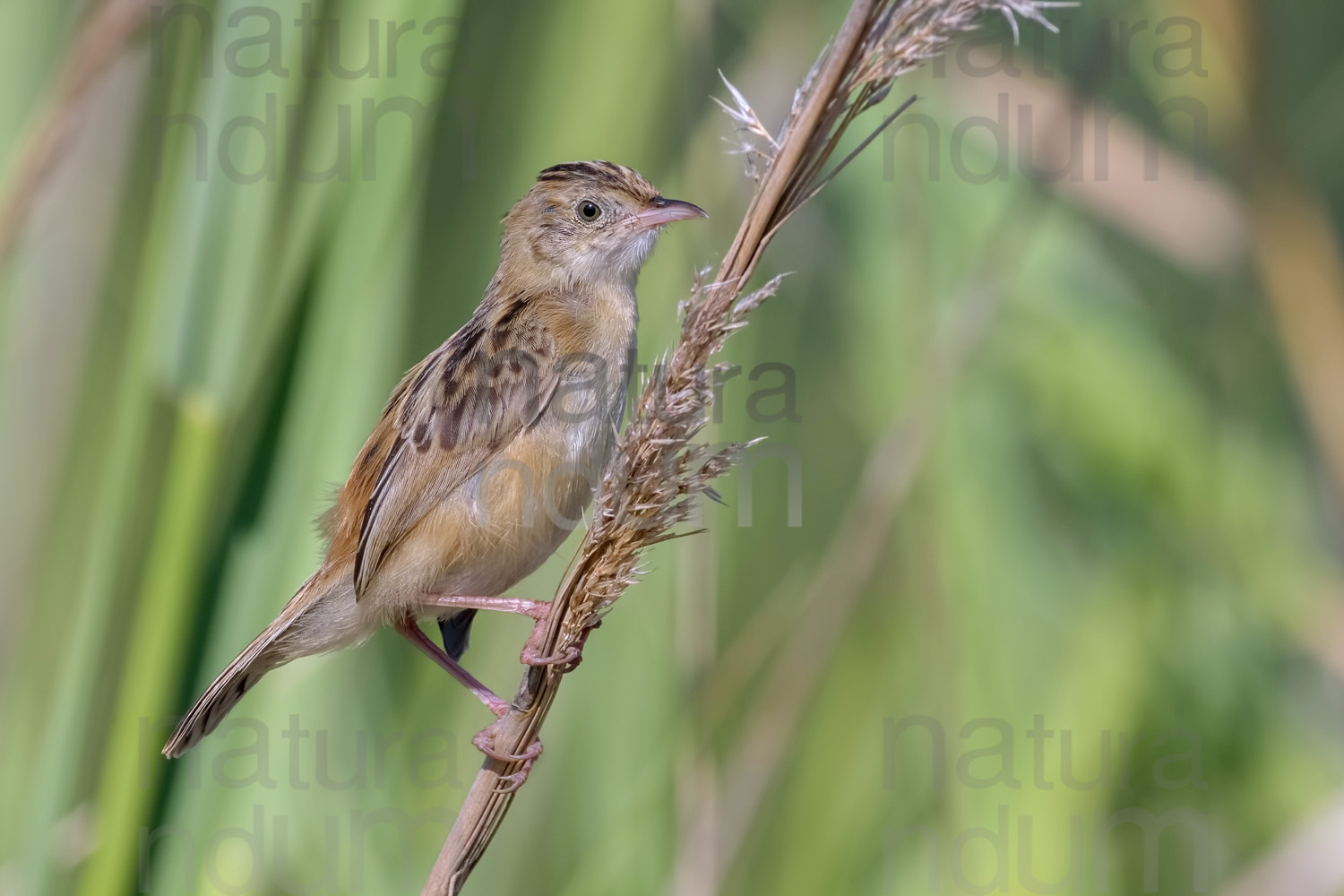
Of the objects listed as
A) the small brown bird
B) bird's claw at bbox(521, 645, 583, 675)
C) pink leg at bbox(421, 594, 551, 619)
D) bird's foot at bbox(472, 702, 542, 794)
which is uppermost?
the small brown bird

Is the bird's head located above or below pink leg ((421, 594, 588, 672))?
above

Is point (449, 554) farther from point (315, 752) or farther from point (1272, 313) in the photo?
point (1272, 313)

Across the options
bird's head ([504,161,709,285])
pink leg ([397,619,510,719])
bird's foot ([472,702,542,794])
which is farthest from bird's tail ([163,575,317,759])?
bird's head ([504,161,709,285])

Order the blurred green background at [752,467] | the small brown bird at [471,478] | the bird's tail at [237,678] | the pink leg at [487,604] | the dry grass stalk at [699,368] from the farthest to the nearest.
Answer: the small brown bird at [471,478] < the pink leg at [487,604] < the bird's tail at [237,678] < the blurred green background at [752,467] < the dry grass stalk at [699,368]

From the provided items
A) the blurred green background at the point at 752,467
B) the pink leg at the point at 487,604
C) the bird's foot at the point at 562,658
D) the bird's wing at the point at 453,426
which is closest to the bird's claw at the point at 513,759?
the bird's foot at the point at 562,658

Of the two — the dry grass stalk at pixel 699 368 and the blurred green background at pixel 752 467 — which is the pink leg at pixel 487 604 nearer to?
the blurred green background at pixel 752 467

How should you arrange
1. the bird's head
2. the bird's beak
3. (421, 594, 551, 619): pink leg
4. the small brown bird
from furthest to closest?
the bird's head < the bird's beak < the small brown bird < (421, 594, 551, 619): pink leg

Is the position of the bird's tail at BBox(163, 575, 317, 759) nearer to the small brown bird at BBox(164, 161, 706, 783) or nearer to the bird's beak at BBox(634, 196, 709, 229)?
the small brown bird at BBox(164, 161, 706, 783)
